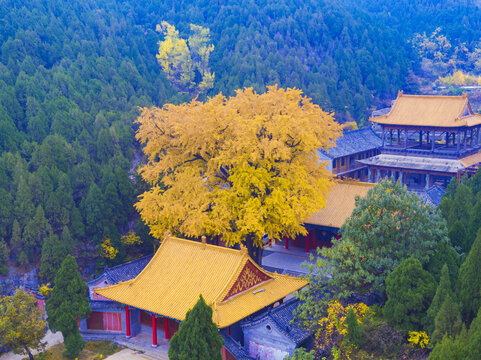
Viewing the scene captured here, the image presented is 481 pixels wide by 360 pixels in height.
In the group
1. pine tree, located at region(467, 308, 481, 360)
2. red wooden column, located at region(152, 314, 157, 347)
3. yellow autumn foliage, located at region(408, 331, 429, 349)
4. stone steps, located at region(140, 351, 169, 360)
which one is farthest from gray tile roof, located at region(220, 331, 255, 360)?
pine tree, located at region(467, 308, 481, 360)

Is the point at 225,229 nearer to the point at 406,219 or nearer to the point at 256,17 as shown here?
the point at 406,219

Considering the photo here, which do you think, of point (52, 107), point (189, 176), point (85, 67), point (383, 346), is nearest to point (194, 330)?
point (383, 346)

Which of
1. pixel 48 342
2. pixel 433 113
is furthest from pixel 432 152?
pixel 48 342

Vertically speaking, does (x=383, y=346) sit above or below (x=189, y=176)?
below

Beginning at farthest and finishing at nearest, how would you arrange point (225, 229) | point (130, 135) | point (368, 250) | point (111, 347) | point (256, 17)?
point (256, 17)
point (130, 135)
point (225, 229)
point (111, 347)
point (368, 250)

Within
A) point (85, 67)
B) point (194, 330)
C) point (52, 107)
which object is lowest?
point (194, 330)

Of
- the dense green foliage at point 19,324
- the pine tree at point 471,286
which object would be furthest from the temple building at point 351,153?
the dense green foliage at point 19,324

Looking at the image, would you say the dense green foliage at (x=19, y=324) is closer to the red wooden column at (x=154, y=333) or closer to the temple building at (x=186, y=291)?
the temple building at (x=186, y=291)

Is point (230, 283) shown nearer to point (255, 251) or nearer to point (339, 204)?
point (255, 251)
